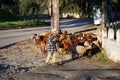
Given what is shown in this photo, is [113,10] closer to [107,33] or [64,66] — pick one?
[107,33]

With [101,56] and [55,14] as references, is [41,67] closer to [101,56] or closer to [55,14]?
[101,56]

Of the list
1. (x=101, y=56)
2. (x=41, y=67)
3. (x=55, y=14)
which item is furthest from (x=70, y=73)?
(x=55, y=14)

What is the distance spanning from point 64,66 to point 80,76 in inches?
129

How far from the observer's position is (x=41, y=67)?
1645 cm

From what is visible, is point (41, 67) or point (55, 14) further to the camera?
point (55, 14)

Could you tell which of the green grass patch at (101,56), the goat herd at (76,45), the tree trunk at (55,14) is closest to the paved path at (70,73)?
the green grass patch at (101,56)

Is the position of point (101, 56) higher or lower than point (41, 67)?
lower

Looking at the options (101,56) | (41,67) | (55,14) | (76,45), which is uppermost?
(55,14)

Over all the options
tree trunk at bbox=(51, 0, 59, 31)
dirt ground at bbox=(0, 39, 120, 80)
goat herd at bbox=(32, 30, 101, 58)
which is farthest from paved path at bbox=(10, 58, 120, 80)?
tree trunk at bbox=(51, 0, 59, 31)

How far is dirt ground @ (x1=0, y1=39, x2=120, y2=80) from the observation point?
13977 mm

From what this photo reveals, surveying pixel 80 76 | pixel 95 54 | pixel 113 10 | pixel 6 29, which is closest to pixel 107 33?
pixel 95 54

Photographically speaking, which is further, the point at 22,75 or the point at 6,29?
the point at 6,29

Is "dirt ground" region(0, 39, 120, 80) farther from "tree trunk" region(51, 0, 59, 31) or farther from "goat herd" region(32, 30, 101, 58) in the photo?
"tree trunk" region(51, 0, 59, 31)

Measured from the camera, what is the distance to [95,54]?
20672 millimetres
